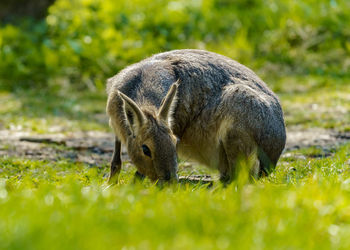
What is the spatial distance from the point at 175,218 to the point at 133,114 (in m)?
1.88

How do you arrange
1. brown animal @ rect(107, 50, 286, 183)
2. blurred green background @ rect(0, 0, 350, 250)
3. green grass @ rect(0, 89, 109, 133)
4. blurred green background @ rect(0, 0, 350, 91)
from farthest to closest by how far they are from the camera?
blurred green background @ rect(0, 0, 350, 91), green grass @ rect(0, 89, 109, 133), brown animal @ rect(107, 50, 286, 183), blurred green background @ rect(0, 0, 350, 250)

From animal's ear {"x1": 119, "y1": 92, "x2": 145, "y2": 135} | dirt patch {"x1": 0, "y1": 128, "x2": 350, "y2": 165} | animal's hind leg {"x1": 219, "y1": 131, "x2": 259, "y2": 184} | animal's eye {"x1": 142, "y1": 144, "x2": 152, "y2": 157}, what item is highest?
animal's ear {"x1": 119, "y1": 92, "x2": 145, "y2": 135}

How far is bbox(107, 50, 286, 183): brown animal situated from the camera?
17.3ft

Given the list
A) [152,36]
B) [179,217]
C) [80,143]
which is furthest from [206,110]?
[152,36]

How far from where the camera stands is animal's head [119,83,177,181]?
177 inches

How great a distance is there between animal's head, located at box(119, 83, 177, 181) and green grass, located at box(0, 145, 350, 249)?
0.65 m

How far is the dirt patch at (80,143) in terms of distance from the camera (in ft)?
21.2

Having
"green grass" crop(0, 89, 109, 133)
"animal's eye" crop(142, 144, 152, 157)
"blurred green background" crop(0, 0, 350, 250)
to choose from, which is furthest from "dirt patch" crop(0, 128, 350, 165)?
"animal's eye" crop(142, 144, 152, 157)

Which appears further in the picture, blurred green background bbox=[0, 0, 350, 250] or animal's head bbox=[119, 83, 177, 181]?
animal's head bbox=[119, 83, 177, 181]

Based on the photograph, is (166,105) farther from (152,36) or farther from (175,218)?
(152,36)

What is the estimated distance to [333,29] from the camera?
1143 cm

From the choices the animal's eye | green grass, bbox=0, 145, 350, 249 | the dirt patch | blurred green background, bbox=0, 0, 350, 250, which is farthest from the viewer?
the dirt patch

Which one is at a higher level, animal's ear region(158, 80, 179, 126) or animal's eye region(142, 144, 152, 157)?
animal's ear region(158, 80, 179, 126)

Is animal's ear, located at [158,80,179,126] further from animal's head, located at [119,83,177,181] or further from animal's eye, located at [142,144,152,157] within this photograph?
animal's eye, located at [142,144,152,157]
